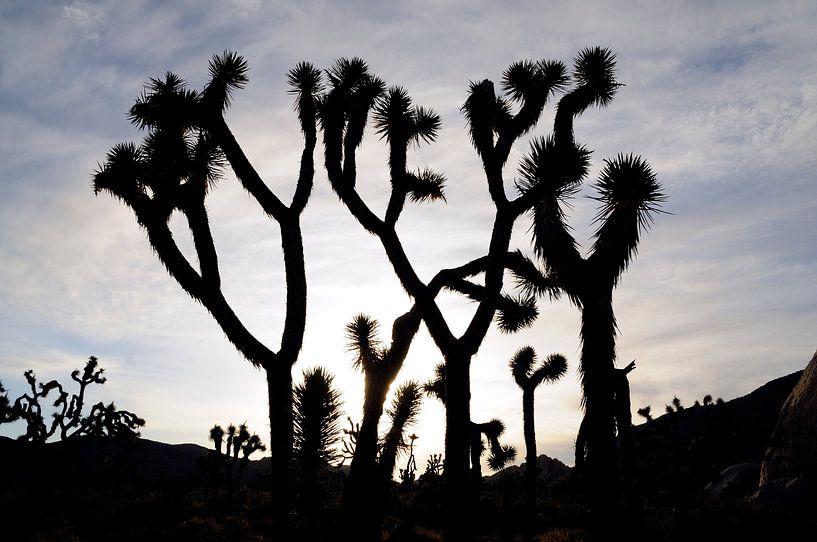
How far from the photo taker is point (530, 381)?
19.4 m

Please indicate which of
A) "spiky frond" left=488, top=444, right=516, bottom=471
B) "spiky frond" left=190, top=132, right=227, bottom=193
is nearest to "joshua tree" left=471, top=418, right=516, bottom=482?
A: "spiky frond" left=488, top=444, right=516, bottom=471

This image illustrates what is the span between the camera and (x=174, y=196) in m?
11.0

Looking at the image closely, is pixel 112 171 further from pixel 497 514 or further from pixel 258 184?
pixel 497 514

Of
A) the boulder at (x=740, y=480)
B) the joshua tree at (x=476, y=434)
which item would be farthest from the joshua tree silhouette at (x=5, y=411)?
the boulder at (x=740, y=480)

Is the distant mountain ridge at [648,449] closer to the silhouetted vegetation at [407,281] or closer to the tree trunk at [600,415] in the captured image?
the silhouetted vegetation at [407,281]

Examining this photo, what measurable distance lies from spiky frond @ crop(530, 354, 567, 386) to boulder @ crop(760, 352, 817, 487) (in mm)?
9117

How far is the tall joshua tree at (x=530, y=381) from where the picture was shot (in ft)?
59.9

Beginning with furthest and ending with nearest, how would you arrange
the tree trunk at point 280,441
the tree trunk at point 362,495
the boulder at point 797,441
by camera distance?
the boulder at point 797,441
the tree trunk at point 362,495
the tree trunk at point 280,441

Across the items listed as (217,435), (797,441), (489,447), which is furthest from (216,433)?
(797,441)

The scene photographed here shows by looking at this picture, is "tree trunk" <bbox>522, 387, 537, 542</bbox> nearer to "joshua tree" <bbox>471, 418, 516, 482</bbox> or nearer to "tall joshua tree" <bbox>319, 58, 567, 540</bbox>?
"joshua tree" <bbox>471, 418, 516, 482</bbox>

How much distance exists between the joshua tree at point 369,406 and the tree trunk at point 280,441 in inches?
47.6

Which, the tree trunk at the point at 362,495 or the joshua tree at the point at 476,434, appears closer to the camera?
the tree trunk at the point at 362,495

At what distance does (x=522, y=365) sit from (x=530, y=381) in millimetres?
555

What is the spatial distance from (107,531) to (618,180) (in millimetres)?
17221
